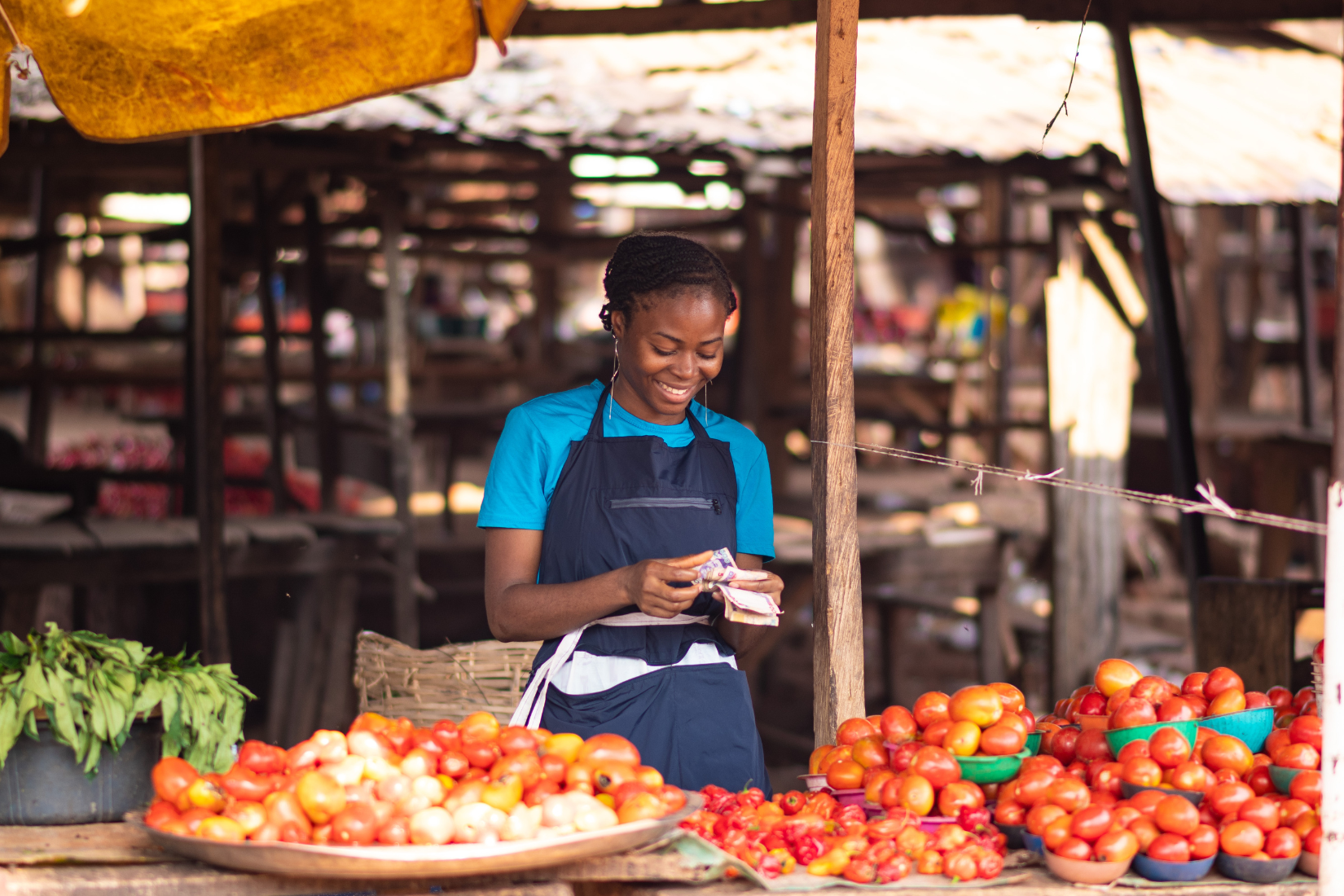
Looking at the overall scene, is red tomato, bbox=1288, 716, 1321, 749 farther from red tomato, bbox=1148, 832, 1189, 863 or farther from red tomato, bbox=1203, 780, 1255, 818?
red tomato, bbox=1148, 832, 1189, 863

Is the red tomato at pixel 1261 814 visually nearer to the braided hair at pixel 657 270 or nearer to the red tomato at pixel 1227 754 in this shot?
the red tomato at pixel 1227 754

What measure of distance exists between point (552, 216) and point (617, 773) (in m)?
7.13

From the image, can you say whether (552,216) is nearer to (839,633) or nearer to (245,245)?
(245,245)

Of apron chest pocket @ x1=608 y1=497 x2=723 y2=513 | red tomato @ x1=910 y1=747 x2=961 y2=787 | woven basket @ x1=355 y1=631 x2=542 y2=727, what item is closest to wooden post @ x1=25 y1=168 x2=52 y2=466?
woven basket @ x1=355 y1=631 x2=542 y2=727

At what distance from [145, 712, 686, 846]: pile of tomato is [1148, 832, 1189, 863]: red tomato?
70cm

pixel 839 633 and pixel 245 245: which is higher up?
pixel 245 245

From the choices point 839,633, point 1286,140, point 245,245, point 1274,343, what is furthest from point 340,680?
point 1274,343

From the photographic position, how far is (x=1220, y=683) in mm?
2264

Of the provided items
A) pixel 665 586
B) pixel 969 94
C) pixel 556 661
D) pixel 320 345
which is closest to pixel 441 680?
pixel 556 661

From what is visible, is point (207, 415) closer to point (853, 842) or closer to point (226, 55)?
point (226, 55)

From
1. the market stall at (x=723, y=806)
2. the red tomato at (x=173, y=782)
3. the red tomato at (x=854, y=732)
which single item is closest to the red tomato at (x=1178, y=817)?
the market stall at (x=723, y=806)

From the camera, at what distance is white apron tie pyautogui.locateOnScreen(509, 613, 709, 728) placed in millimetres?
2442

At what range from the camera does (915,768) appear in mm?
2064

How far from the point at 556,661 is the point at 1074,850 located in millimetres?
1007
